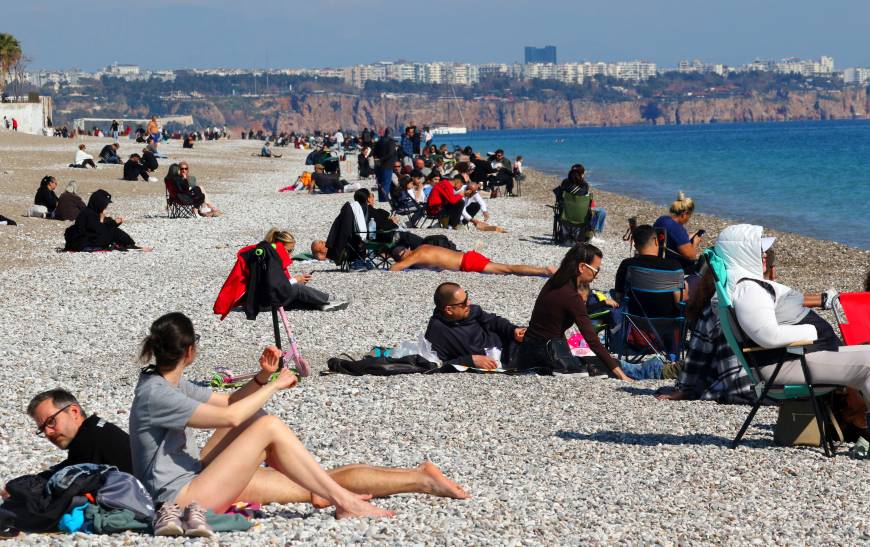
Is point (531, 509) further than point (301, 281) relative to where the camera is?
No

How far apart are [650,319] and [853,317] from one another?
8.05ft

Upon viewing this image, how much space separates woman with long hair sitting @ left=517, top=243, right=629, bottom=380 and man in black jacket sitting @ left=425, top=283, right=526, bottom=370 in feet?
0.71

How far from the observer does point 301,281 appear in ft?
35.0

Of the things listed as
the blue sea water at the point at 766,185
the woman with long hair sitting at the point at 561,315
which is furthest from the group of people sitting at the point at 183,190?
the woman with long hair sitting at the point at 561,315

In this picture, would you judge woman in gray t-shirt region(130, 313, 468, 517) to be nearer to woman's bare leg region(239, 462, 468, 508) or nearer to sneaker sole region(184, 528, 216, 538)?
woman's bare leg region(239, 462, 468, 508)

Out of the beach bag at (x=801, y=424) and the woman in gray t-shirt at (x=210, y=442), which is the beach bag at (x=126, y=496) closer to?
the woman in gray t-shirt at (x=210, y=442)

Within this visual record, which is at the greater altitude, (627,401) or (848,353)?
(848,353)

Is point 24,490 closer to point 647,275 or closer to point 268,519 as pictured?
point 268,519

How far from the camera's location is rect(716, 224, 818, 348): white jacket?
6328 millimetres

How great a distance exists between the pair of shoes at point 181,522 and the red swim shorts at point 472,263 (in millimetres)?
9446

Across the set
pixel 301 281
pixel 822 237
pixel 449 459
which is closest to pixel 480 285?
pixel 301 281

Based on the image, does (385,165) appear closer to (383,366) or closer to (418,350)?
(418,350)

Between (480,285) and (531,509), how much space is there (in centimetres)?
791

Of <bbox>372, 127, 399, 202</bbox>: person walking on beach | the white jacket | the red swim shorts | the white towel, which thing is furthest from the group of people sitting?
the white jacket
